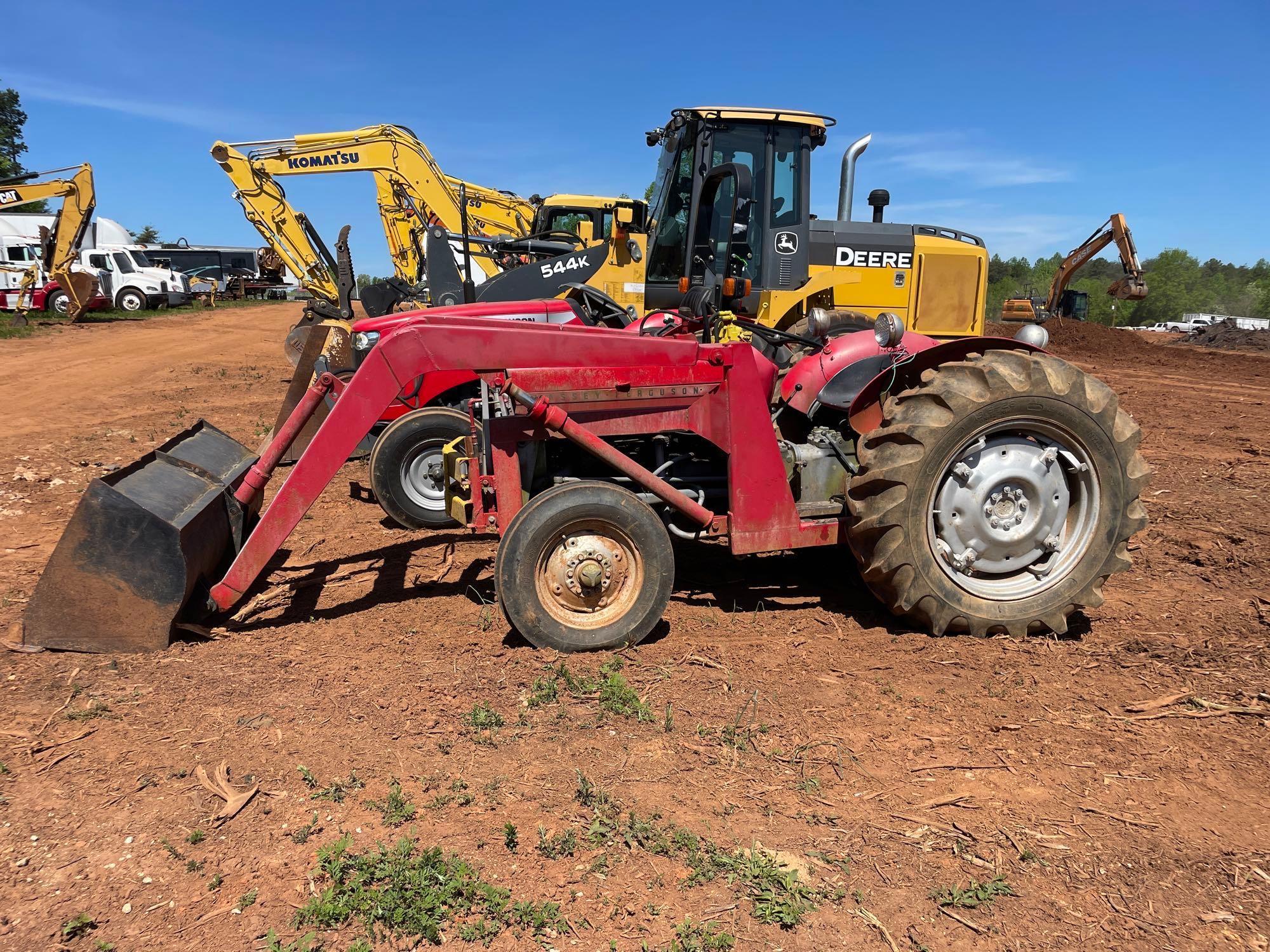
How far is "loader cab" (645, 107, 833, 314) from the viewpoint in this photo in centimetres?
813

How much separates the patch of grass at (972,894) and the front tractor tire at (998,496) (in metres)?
1.76

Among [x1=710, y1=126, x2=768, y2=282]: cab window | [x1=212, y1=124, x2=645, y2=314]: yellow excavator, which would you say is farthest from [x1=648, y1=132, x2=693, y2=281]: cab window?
[x1=212, y1=124, x2=645, y2=314]: yellow excavator

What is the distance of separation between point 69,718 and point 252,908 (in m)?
1.52

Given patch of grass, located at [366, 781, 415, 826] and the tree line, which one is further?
the tree line

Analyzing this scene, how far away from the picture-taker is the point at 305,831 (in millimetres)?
2746

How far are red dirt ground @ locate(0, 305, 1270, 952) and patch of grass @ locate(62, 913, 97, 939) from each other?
0.02m

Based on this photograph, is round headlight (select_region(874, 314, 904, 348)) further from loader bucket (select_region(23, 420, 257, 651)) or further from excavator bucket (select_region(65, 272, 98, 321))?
excavator bucket (select_region(65, 272, 98, 321))

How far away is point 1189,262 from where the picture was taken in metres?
75.2

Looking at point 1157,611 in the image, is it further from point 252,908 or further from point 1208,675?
point 252,908

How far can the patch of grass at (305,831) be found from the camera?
2.72m

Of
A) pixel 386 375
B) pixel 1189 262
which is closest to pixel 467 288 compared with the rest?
pixel 386 375


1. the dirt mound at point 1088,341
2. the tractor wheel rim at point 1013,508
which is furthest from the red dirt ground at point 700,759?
the dirt mound at point 1088,341

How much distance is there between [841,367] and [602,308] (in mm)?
2562

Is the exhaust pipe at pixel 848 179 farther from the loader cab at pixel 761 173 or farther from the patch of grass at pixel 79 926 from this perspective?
the patch of grass at pixel 79 926
